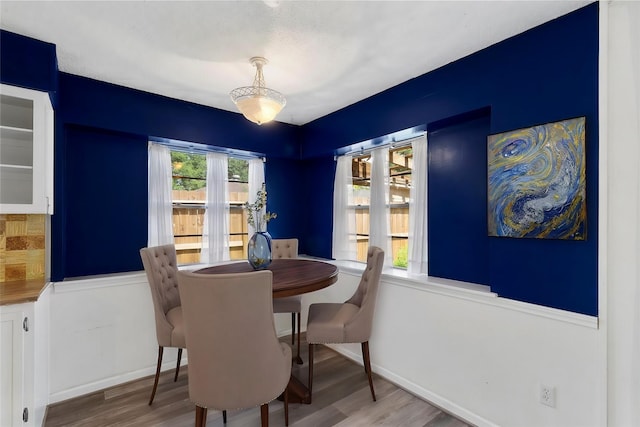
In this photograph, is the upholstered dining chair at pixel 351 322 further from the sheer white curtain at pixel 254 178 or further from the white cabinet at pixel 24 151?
the white cabinet at pixel 24 151

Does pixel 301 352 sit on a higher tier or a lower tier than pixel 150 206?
lower

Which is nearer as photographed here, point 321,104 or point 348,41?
point 348,41

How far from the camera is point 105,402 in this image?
7.57 feet

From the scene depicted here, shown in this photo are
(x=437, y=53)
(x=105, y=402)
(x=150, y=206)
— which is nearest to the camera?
(x=437, y=53)

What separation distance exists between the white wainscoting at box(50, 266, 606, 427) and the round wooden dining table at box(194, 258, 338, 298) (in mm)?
660

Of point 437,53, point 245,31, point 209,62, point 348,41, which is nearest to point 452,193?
point 437,53

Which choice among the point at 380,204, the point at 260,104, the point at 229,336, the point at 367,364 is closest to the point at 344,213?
the point at 380,204

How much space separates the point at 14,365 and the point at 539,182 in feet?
10.4

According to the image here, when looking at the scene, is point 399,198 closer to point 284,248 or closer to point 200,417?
point 284,248

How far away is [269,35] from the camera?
1.90 meters

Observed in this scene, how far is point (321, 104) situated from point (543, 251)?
7.67 feet

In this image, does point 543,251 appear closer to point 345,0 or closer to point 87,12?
point 345,0

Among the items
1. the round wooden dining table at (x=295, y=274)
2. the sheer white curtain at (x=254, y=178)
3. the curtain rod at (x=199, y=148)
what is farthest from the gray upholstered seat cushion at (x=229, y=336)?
the sheer white curtain at (x=254, y=178)

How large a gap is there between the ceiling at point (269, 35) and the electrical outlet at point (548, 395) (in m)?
2.16
